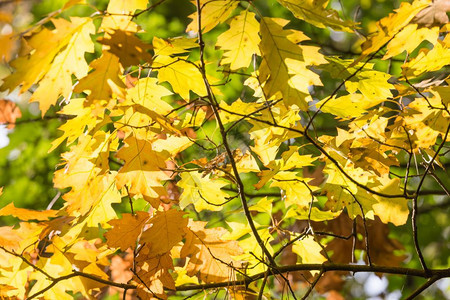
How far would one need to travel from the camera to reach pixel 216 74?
249cm

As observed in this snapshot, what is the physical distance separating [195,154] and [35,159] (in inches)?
41.2

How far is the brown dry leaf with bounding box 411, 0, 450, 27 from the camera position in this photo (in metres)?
0.95

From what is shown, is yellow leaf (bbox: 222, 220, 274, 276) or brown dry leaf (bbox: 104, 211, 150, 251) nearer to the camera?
brown dry leaf (bbox: 104, 211, 150, 251)

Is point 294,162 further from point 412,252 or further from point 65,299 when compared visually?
point 412,252

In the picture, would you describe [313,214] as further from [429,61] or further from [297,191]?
[429,61]

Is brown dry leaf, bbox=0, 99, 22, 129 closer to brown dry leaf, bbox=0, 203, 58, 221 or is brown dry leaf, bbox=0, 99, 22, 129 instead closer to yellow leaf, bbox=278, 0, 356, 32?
brown dry leaf, bbox=0, 203, 58, 221

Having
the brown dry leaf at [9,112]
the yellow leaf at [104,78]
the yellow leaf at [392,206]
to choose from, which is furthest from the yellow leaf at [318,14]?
the brown dry leaf at [9,112]

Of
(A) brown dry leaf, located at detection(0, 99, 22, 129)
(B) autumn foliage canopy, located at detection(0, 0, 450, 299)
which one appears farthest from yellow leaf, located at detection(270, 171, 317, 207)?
(A) brown dry leaf, located at detection(0, 99, 22, 129)

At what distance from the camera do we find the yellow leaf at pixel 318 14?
37.5 inches

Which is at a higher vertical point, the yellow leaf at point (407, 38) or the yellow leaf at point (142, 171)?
the yellow leaf at point (407, 38)

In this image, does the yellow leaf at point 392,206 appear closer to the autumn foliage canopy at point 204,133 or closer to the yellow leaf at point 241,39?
the autumn foliage canopy at point 204,133

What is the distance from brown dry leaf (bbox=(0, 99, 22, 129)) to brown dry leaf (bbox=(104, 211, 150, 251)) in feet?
5.85

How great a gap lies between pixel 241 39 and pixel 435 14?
408 millimetres

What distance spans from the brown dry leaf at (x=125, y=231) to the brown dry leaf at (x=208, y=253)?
131 millimetres
